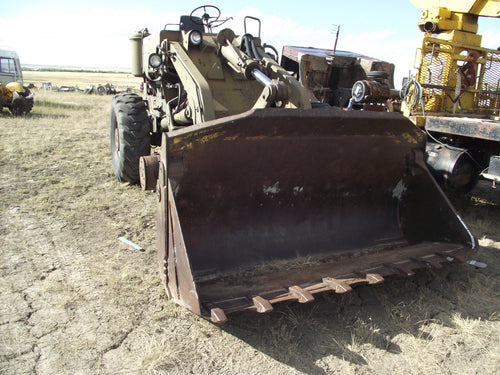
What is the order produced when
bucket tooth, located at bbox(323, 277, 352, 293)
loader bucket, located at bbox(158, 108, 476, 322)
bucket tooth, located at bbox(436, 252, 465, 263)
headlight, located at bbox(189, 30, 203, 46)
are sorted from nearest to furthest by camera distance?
bucket tooth, located at bbox(323, 277, 352, 293) < loader bucket, located at bbox(158, 108, 476, 322) < bucket tooth, located at bbox(436, 252, 465, 263) < headlight, located at bbox(189, 30, 203, 46)

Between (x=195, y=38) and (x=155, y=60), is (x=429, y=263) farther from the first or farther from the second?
(x=155, y=60)

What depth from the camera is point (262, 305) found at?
2387 mm

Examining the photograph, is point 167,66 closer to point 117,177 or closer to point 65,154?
point 117,177

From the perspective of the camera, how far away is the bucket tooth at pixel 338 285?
103 inches

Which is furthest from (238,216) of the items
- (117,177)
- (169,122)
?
(117,177)

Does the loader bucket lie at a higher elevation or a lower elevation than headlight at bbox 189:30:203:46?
lower

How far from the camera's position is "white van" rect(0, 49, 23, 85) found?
16.2 meters

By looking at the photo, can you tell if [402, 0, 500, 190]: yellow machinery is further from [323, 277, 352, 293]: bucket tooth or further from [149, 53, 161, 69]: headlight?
[149, 53, 161, 69]: headlight

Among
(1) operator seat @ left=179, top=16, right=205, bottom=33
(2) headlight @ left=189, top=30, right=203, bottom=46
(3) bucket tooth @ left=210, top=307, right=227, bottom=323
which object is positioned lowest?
(3) bucket tooth @ left=210, top=307, right=227, bottom=323

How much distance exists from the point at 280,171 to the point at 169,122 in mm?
2259

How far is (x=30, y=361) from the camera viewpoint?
2367mm

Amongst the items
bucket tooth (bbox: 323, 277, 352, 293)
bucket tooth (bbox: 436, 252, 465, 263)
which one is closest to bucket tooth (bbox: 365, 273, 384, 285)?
bucket tooth (bbox: 323, 277, 352, 293)

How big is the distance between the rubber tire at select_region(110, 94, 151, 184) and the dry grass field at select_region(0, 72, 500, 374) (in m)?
1.20

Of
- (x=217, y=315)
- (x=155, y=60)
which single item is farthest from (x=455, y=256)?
(x=155, y=60)
